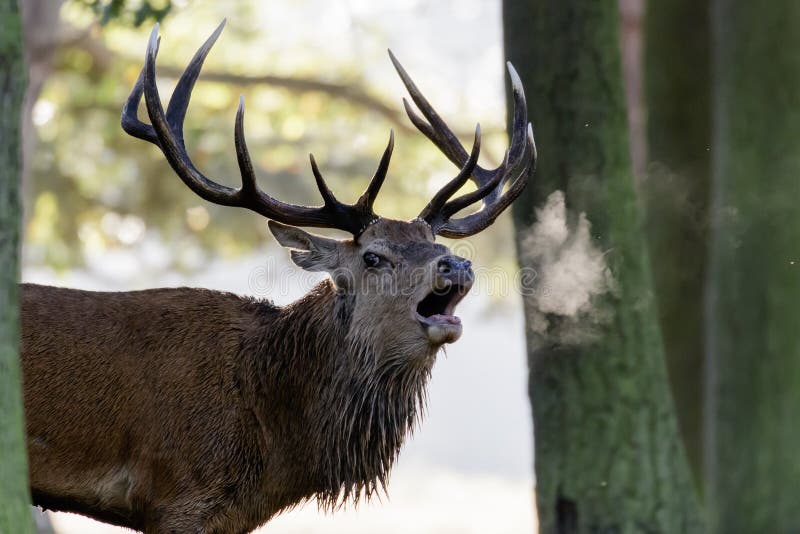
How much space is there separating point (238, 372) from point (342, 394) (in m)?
0.57

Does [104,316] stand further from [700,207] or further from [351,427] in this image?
[700,207]

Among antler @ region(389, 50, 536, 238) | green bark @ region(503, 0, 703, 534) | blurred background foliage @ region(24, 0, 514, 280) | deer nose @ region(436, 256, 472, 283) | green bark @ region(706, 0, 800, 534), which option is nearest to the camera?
deer nose @ region(436, 256, 472, 283)

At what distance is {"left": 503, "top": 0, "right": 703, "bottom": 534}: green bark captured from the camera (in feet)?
23.2

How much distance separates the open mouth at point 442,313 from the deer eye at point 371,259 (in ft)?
1.10

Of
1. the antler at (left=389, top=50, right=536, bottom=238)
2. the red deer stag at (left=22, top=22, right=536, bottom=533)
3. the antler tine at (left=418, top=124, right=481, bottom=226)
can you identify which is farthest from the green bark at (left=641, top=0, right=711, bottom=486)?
the red deer stag at (left=22, top=22, right=536, bottom=533)

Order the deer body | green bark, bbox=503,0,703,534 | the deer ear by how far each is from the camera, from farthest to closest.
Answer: green bark, bbox=503,0,703,534
the deer ear
the deer body

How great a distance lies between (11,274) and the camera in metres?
4.66

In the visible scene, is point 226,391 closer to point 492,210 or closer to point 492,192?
point 492,210

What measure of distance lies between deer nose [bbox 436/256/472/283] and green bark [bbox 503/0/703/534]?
58.5 inches

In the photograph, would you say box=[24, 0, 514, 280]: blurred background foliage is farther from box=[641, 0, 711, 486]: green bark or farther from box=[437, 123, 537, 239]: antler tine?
box=[437, 123, 537, 239]: antler tine

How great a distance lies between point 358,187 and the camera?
17703 millimetres

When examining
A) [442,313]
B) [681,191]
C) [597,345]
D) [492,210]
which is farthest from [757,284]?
[442,313]

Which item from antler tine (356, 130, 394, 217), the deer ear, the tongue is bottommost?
the tongue

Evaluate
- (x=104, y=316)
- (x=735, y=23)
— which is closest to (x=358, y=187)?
(x=735, y=23)
